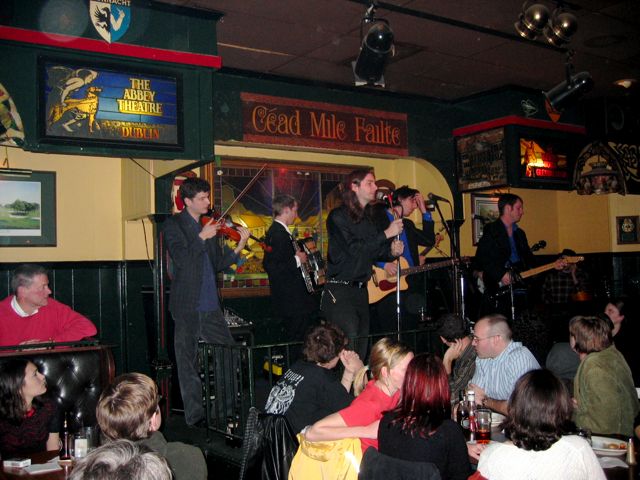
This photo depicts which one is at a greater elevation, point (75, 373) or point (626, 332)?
point (75, 373)

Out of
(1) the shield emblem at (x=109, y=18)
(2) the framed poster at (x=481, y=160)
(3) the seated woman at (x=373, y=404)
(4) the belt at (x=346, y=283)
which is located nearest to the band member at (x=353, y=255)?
(4) the belt at (x=346, y=283)

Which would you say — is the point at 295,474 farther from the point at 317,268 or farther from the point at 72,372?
the point at 317,268

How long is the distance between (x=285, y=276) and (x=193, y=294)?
3.11 ft

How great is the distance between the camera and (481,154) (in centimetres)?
819

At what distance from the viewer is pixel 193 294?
493cm

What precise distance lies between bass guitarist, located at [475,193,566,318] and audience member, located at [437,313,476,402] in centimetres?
266

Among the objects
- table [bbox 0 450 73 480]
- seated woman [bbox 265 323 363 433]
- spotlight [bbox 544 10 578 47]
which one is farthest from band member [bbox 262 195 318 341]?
table [bbox 0 450 73 480]

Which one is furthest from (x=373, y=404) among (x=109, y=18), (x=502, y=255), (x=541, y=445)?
(x=502, y=255)

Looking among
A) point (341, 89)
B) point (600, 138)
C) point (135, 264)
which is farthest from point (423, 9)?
point (600, 138)

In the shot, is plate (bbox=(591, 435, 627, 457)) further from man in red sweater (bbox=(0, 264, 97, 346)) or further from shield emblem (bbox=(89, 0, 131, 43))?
shield emblem (bbox=(89, 0, 131, 43))

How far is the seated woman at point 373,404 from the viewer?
275 cm

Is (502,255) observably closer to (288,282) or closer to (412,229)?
(412,229)

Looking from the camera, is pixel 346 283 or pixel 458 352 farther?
pixel 346 283

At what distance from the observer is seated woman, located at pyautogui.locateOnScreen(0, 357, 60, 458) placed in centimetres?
336
